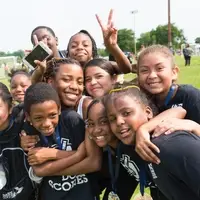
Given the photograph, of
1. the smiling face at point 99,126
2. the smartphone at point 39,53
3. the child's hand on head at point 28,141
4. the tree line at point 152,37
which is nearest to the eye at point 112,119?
the smiling face at point 99,126

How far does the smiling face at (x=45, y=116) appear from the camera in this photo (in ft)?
8.96

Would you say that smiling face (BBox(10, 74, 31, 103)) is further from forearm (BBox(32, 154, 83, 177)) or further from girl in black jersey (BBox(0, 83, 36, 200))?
forearm (BBox(32, 154, 83, 177))

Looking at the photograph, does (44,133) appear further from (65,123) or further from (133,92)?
(133,92)

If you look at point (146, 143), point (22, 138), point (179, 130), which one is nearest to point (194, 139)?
point (179, 130)

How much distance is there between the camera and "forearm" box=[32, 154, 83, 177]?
2707 millimetres

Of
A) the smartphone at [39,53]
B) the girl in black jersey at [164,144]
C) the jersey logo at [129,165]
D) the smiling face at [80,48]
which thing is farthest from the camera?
the smiling face at [80,48]

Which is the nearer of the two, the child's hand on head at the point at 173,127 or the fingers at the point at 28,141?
the child's hand on head at the point at 173,127

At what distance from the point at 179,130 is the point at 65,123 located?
1.02 m

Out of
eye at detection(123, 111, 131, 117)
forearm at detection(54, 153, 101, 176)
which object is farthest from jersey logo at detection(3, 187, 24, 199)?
eye at detection(123, 111, 131, 117)

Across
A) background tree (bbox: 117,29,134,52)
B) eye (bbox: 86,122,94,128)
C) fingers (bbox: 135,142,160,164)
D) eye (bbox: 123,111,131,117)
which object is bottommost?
background tree (bbox: 117,29,134,52)

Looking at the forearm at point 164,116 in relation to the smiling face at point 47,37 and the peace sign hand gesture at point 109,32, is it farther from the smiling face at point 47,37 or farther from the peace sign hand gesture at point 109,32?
the smiling face at point 47,37

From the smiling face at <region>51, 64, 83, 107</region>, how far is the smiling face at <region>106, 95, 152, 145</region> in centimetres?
66

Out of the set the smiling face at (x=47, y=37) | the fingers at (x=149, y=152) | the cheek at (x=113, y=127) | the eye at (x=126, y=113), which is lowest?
the fingers at (x=149, y=152)

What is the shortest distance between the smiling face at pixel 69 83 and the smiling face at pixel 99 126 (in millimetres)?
421
